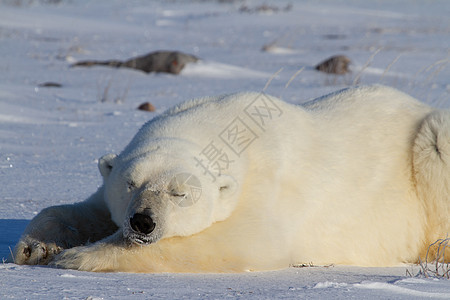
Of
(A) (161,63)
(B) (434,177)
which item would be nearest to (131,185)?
(B) (434,177)

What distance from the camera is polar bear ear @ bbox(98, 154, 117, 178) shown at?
3.12 m

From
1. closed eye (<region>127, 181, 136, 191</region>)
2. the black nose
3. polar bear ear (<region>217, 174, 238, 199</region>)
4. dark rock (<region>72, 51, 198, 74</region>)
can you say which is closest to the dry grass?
polar bear ear (<region>217, 174, 238, 199</region>)

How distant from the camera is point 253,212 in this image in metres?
3.09

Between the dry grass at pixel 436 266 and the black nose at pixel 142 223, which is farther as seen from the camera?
the dry grass at pixel 436 266

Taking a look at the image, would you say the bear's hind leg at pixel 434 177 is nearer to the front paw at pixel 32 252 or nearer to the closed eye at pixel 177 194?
the closed eye at pixel 177 194

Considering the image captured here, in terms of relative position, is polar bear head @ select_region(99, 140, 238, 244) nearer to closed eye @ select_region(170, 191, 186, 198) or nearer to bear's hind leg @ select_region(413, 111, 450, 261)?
closed eye @ select_region(170, 191, 186, 198)

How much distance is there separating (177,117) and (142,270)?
2.63ft

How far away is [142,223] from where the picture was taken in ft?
9.04

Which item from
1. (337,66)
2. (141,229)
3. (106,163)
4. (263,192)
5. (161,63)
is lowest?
(141,229)

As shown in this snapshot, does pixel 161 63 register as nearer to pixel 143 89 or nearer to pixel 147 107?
pixel 143 89

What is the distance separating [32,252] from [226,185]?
36.8 inches

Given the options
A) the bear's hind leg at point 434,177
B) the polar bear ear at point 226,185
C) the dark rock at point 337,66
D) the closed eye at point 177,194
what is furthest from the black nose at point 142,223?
the dark rock at point 337,66

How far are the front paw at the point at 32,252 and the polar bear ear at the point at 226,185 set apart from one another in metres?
0.84

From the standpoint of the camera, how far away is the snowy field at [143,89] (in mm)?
2576
